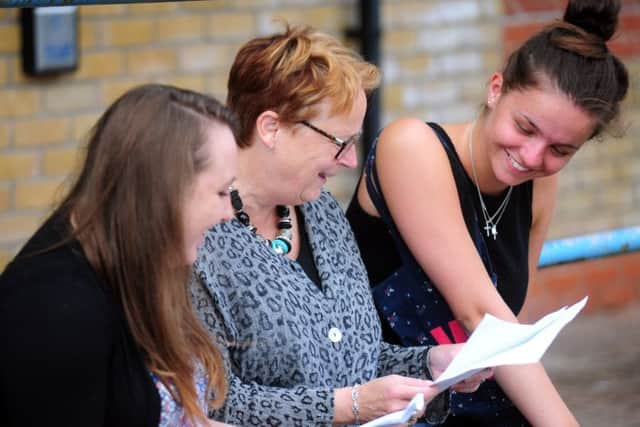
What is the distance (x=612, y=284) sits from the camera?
608 cm

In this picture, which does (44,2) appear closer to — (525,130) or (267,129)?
(267,129)

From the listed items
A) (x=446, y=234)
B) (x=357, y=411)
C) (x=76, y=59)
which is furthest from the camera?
(x=76, y=59)

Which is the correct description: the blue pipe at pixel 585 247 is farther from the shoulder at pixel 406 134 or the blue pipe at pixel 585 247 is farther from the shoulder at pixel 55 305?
the shoulder at pixel 55 305

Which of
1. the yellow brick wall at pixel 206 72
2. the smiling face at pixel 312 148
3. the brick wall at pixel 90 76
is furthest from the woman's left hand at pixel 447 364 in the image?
the brick wall at pixel 90 76

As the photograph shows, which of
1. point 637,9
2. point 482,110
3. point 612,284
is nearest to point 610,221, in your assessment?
point 612,284

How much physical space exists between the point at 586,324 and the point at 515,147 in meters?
3.30

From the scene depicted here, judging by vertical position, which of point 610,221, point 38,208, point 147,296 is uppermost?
point 147,296

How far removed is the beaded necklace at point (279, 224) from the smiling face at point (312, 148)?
10cm

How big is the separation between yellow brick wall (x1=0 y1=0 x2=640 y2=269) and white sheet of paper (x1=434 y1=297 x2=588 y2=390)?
62.1 inches

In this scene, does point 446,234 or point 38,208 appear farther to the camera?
point 38,208

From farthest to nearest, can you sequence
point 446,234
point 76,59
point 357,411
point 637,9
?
point 637,9
point 76,59
point 446,234
point 357,411

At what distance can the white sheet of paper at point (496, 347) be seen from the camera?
7.66ft

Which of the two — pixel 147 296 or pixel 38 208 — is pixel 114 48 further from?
pixel 147 296

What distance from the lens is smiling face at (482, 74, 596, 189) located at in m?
2.86
